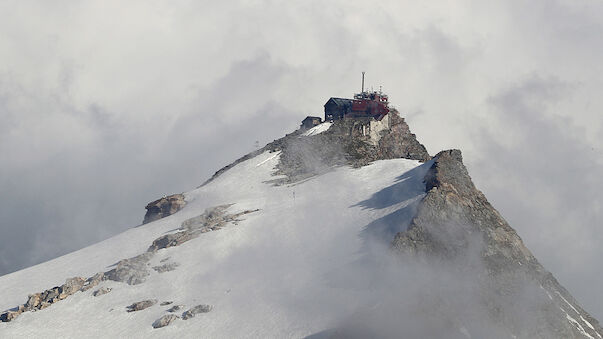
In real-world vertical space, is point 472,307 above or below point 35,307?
below

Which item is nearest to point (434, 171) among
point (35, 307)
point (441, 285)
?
point (441, 285)

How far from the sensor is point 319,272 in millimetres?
90688

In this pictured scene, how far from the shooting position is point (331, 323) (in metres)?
77.7

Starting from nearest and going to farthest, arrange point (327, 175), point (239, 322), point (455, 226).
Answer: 1. point (239, 322)
2. point (455, 226)
3. point (327, 175)

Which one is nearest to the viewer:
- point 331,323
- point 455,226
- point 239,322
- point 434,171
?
point 331,323

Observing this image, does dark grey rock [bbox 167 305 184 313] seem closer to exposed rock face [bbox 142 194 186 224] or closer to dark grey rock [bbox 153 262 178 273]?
dark grey rock [bbox 153 262 178 273]

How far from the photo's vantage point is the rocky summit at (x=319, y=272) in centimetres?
7938

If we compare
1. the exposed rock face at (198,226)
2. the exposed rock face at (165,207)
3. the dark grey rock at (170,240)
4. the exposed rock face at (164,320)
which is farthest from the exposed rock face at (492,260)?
the exposed rock face at (165,207)

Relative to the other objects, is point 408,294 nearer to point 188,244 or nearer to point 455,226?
point 455,226

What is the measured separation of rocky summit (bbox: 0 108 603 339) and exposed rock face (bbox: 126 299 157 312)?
0.31 meters

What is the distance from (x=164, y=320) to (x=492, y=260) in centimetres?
4340

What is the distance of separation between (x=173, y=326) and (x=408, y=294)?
2993 cm

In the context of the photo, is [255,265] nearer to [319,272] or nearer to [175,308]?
[319,272]

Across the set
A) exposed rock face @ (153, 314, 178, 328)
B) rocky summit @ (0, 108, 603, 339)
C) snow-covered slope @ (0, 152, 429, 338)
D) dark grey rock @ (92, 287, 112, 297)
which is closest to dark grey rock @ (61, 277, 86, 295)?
rocky summit @ (0, 108, 603, 339)
